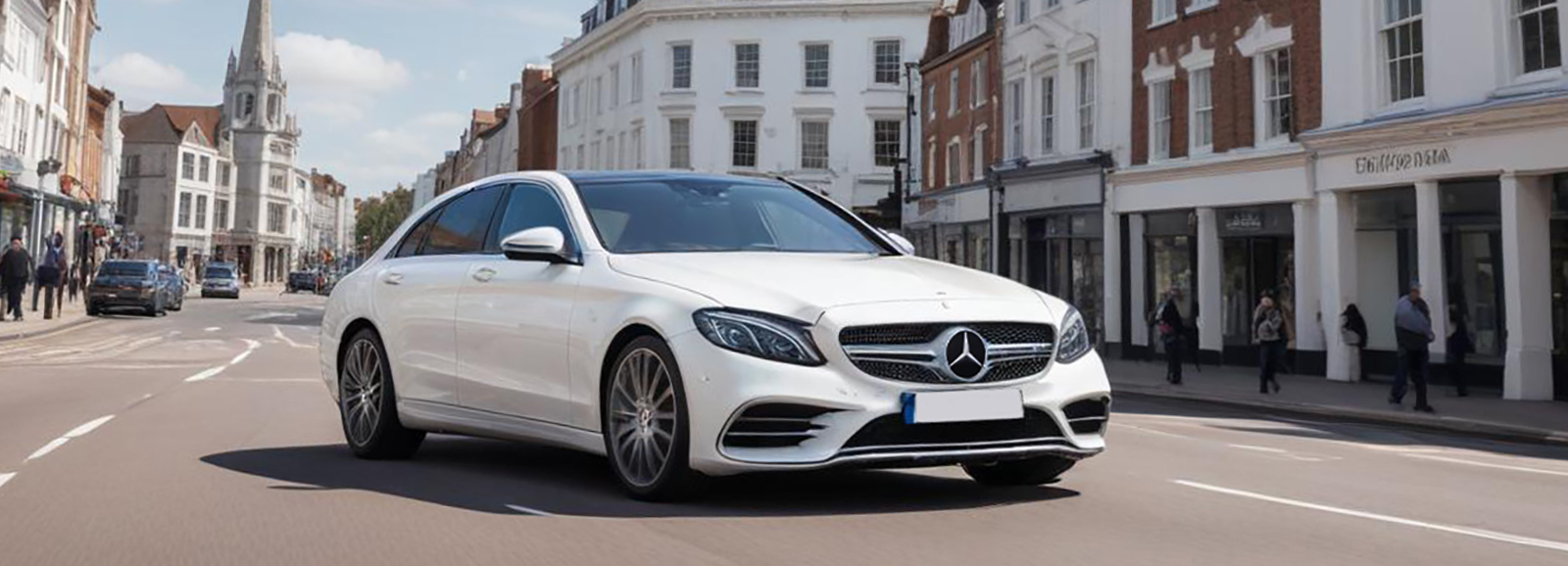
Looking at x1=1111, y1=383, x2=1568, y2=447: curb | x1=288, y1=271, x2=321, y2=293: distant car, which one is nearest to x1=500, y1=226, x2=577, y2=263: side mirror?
x1=1111, y1=383, x2=1568, y2=447: curb

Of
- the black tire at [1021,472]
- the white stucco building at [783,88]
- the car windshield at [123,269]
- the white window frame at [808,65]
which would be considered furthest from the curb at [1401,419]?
the white window frame at [808,65]

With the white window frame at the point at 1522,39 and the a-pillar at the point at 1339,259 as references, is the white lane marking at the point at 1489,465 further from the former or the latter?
the a-pillar at the point at 1339,259

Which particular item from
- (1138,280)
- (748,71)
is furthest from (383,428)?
(748,71)

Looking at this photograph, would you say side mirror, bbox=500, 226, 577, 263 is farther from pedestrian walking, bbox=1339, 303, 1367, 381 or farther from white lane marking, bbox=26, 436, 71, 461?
pedestrian walking, bbox=1339, 303, 1367, 381

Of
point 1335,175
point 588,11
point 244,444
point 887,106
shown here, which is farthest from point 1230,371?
point 588,11

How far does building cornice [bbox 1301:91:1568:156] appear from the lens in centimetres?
1883

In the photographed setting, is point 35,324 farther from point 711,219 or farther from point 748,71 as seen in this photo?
point 748,71

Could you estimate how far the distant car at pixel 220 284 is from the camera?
6950cm

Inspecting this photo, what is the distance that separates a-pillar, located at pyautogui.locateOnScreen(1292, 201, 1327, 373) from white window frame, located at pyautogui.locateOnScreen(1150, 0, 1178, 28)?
571cm

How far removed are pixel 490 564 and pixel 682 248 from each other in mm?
2197

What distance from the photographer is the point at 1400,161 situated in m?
21.6

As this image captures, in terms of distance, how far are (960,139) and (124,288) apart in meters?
23.8

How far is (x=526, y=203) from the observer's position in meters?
7.47

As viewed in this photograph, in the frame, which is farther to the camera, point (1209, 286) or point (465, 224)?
point (1209, 286)
